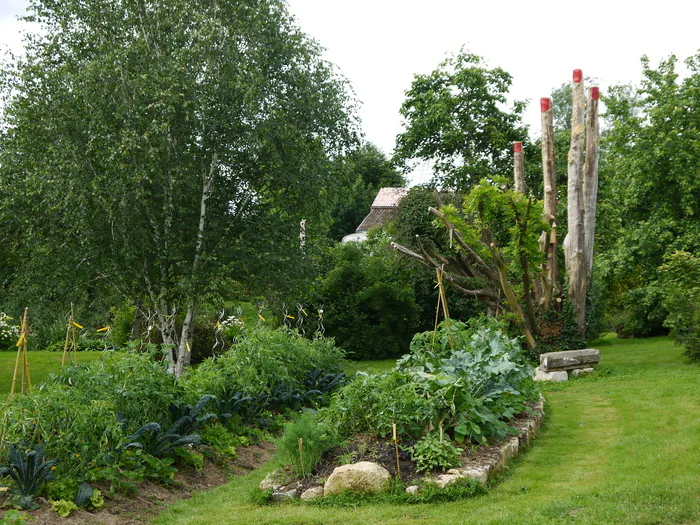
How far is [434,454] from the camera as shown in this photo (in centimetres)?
611

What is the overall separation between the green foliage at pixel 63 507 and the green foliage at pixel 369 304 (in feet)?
46.6

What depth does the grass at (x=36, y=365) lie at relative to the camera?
48.5 ft

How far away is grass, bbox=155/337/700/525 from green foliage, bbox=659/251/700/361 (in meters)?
4.13

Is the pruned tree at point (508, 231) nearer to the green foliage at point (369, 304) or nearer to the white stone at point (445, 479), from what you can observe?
the green foliage at point (369, 304)

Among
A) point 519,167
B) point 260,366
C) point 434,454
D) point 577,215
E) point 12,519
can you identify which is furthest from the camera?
point 519,167

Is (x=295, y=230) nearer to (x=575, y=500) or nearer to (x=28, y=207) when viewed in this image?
(x=28, y=207)

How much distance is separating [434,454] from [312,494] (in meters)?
1.06

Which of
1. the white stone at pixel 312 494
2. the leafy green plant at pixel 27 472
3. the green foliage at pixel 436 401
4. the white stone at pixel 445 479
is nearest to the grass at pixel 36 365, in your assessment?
the leafy green plant at pixel 27 472

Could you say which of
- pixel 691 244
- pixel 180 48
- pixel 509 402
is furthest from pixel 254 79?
pixel 691 244

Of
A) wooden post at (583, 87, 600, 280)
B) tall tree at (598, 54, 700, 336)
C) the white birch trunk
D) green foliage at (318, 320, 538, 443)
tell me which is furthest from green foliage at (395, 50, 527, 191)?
green foliage at (318, 320, 538, 443)

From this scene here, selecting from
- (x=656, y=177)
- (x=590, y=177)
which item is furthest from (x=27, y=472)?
(x=656, y=177)

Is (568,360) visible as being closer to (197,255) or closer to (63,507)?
(197,255)

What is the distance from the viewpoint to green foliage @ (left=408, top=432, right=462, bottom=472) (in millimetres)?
6062

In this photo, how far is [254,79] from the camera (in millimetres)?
13219
